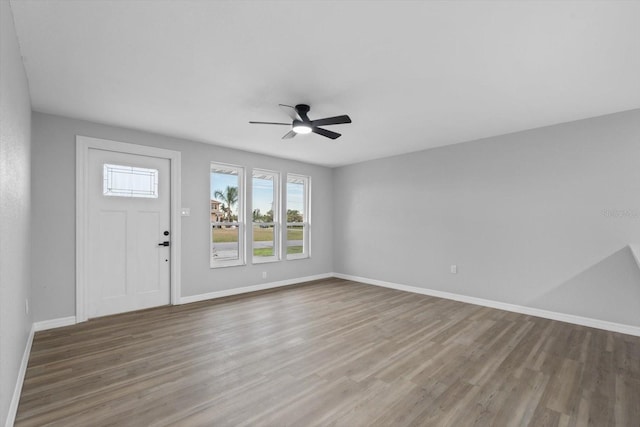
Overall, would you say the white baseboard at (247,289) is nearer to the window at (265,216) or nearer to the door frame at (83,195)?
the window at (265,216)

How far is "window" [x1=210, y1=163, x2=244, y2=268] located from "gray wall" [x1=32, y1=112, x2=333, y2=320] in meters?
0.17

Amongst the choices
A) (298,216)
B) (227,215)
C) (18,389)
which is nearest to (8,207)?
(18,389)

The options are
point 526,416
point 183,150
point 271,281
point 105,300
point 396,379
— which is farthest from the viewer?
point 271,281

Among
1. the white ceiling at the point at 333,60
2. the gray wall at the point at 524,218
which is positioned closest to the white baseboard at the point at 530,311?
the gray wall at the point at 524,218

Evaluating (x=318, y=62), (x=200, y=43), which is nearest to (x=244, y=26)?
(x=200, y=43)

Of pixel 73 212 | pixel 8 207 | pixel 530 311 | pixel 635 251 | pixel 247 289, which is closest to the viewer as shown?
pixel 8 207

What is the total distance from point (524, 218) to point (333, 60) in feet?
12.2

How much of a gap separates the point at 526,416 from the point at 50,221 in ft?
17.3

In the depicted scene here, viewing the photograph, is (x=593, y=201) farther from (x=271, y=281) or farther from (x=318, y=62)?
(x=271, y=281)

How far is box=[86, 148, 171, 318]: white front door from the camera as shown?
162 inches

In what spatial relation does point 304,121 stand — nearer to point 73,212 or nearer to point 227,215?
point 227,215

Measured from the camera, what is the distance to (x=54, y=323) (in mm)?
3740

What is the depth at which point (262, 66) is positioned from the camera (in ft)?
8.56

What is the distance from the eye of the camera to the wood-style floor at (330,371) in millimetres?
2072
